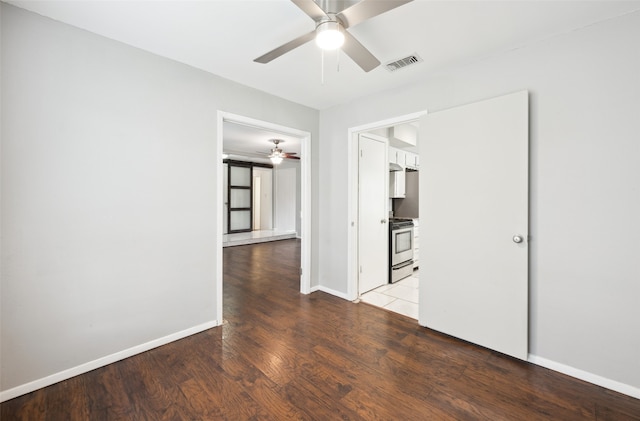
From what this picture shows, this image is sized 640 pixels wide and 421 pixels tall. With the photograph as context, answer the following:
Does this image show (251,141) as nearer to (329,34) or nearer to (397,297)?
(397,297)

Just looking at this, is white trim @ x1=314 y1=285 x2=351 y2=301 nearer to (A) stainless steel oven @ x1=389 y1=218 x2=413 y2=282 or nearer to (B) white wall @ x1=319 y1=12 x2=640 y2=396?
(A) stainless steel oven @ x1=389 y1=218 x2=413 y2=282

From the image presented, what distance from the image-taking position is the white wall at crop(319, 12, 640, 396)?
5.83 feet

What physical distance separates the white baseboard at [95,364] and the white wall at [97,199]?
0.01 meters

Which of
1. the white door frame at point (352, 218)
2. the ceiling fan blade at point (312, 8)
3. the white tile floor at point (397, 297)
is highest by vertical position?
the ceiling fan blade at point (312, 8)

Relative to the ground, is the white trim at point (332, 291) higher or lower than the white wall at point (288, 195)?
lower

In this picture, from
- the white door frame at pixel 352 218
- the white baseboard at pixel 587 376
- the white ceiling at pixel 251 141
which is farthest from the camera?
the white ceiling at pixel 251 141

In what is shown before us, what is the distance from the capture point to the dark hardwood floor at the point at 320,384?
1.63 metres

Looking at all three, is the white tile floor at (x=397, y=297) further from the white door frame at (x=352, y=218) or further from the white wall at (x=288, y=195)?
the white wall at (x=288, y=195)

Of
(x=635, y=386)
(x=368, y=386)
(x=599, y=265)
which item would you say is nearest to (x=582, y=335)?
(x=635, y=386)

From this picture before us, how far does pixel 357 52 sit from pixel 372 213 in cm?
230

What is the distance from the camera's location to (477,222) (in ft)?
7.65

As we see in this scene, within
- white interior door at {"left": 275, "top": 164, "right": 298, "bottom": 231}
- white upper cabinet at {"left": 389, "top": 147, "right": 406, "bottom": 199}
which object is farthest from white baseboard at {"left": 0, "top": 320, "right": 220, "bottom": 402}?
white interior door at {"left": 275, "top": 164, "right": 298, "bottom": 231}

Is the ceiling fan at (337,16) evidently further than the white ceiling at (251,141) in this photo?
No

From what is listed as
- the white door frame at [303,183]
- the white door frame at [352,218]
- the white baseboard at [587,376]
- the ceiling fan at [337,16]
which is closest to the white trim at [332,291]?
the white door frame at [352,218]
